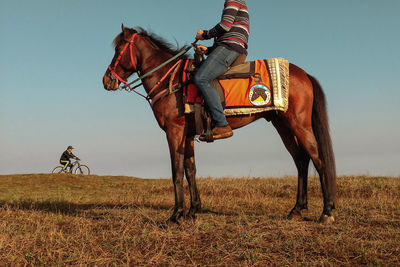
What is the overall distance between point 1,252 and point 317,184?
1012cm

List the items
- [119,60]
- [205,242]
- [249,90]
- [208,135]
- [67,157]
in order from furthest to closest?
[67,157], [119,60], [249,90], [208,135], [205,242]

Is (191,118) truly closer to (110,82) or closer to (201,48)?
(201,48)

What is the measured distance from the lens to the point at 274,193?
11648 mm

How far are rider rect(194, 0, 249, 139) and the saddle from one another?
0.57ft

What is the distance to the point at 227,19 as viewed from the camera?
618cm

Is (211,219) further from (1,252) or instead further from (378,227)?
(1,252)

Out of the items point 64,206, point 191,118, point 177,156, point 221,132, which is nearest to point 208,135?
point 221,132

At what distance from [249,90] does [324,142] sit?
1.60 m

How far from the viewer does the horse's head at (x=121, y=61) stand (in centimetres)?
689

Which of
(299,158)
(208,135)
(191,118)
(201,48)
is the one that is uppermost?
(201,48)

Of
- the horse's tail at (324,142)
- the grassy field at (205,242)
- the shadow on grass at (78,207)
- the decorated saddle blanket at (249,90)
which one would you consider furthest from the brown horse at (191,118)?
the shadow on grass at (78,207)

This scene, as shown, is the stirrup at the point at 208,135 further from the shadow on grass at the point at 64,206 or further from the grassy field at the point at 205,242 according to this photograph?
the shadow on grass at the point at 64,206

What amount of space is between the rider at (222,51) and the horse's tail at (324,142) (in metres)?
1.55

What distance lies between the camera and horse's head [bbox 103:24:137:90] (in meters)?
6.89
